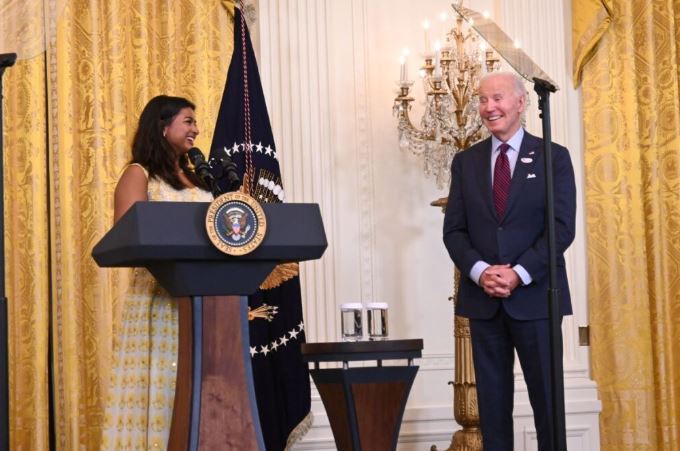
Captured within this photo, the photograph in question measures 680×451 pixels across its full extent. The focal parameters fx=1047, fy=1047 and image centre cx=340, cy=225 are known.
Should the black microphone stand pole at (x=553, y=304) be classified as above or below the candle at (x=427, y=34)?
below

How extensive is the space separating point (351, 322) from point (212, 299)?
3.97 feet

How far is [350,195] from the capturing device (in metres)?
4.89

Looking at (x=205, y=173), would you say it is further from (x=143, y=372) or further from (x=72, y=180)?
(x=72, y=180)

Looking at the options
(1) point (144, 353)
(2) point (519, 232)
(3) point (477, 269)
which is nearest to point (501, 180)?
(2) point (519, 232)

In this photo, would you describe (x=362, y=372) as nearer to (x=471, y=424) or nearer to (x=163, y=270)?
(x=471, y=424)

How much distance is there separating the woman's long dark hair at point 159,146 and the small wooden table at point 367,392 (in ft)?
2.59

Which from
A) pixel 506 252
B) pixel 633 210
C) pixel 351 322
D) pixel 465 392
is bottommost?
pixel 465 392

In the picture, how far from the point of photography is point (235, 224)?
2727 mm

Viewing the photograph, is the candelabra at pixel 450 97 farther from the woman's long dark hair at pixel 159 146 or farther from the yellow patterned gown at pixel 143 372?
the yellow patterned gown at pixel 143 372

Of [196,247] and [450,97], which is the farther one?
[450,97]

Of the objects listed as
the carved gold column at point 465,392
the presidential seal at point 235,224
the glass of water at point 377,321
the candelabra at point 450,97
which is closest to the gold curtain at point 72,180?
the candelabra at point 450,97

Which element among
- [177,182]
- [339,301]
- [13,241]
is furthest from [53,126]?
[339,301]

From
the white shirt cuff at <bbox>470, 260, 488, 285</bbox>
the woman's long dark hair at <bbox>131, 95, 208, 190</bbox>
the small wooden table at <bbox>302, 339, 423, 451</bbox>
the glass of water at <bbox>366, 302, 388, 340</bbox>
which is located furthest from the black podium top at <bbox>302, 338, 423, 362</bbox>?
the woman's long dark hair at <bbox>131, 95, 208, 190</bbox>

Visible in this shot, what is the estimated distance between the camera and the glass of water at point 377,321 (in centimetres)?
393
